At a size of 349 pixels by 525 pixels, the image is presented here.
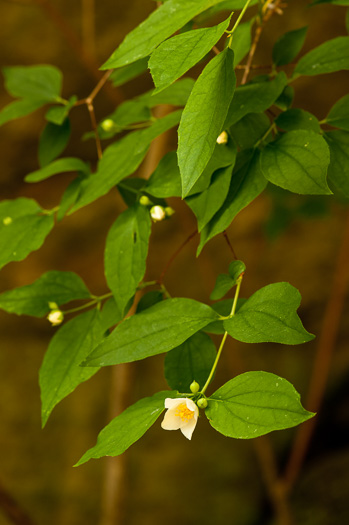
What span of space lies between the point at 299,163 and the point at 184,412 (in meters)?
0.25

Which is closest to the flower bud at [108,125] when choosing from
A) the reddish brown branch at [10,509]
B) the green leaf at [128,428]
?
the green leaf at [128,428]

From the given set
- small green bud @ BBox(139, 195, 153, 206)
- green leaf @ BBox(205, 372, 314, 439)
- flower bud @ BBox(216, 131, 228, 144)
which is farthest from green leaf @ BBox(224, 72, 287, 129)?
green leaf @ BBox(205, 372, 314, 439)

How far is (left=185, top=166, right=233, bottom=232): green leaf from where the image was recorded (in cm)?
56

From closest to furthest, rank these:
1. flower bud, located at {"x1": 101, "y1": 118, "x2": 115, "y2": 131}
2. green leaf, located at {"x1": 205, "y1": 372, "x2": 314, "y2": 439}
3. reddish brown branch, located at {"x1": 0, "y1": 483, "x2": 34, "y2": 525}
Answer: green leaf, located at {"x1": 205, "y1": 372, "x2": 314, "y2": 439}, flower bud, located at {"x1": 101, "y1": 118, "x2": 115, "y2": 131}, reddish brown branch, located at {"x1": 0, "y1": 483, "x2": 34, "y2": 525}

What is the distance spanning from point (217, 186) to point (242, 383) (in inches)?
7.7

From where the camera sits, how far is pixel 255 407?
0.45m

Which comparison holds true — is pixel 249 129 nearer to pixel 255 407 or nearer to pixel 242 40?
pixel 242 40

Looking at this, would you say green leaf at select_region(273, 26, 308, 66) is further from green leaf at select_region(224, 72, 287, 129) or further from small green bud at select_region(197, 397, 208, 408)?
small green bud at select_region(197, 397, 208, 408)

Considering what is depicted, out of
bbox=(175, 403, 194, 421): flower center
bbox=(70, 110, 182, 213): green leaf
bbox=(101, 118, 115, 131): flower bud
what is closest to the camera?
bbox=(175, 403, 194, 421): flower center

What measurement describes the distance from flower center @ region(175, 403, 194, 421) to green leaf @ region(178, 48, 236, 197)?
0.69 ft

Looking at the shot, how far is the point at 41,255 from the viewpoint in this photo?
73.9 inches

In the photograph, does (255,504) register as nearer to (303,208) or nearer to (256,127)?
(303,208)

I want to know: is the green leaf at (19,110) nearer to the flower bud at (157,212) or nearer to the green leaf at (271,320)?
the flower bud at (157,212)

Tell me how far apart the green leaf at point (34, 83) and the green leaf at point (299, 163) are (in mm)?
419
